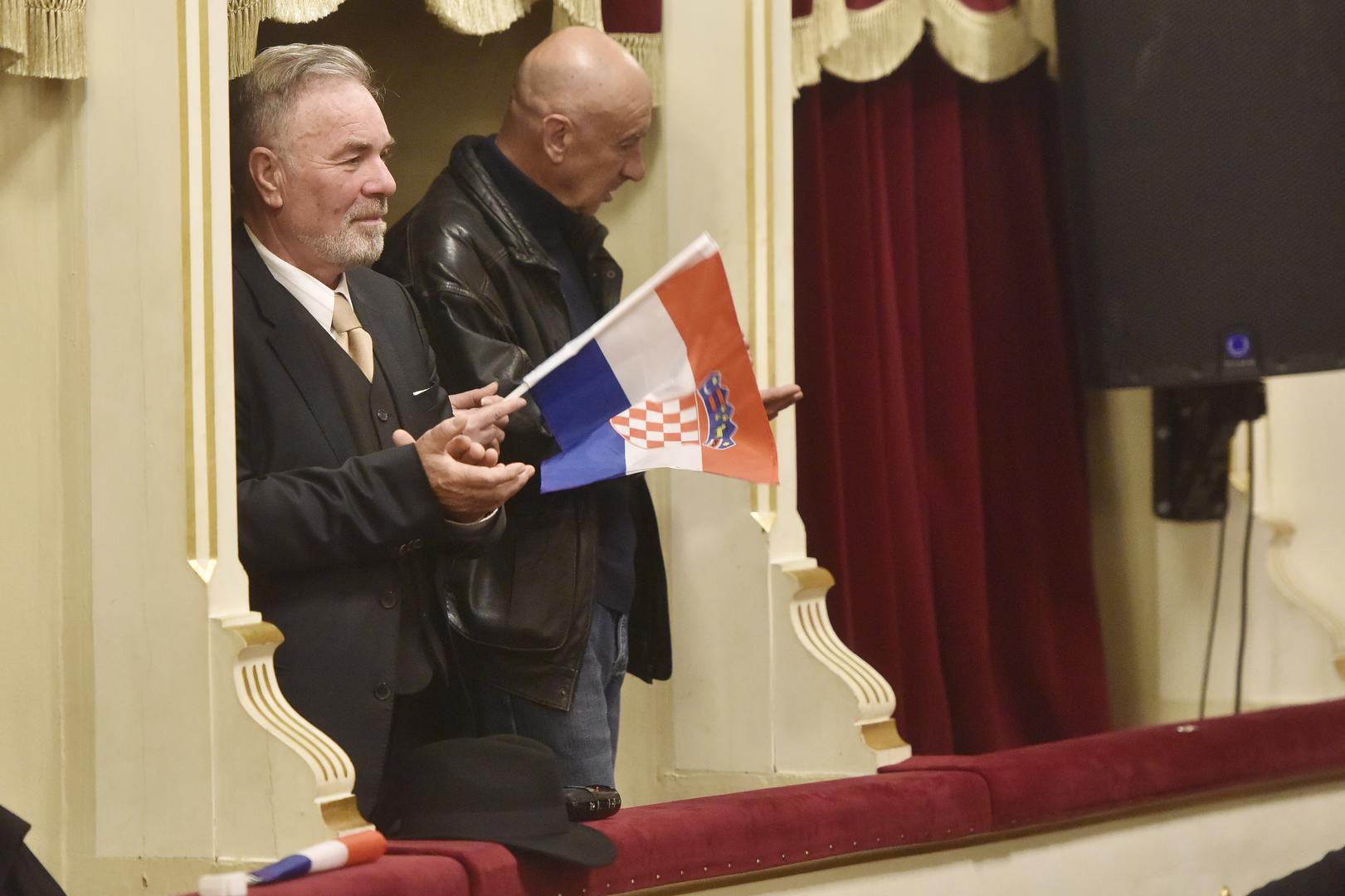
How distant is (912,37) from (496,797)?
183cm

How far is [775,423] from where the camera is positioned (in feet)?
10.1

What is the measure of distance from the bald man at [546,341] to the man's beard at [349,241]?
0.64 ft

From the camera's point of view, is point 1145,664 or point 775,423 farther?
point 1145,664

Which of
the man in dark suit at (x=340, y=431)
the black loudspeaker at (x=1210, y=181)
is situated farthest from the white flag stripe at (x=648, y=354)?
the black loudspeaker at (x=1210, y=181)

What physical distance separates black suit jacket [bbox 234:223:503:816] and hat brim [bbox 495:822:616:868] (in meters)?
0.20

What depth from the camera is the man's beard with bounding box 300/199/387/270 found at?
2434 mm

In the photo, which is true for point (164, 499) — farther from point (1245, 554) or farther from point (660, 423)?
point (1245, 554)

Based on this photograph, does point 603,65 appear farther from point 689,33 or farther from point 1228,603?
point 1228,603

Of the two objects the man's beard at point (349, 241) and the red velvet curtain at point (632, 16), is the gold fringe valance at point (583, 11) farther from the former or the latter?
the man's beard at point (349, 241)

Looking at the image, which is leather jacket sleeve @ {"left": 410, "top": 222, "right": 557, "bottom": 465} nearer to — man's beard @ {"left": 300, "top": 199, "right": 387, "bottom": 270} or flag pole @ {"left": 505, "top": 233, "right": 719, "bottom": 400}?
flag pole @ {"left": 505, "top": 233, "right": 719, "bottom": 400}

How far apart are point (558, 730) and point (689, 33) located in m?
1.15

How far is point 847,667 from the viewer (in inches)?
118

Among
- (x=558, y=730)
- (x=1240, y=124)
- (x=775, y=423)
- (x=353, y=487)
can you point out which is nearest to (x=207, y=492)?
(x=353, y=487)

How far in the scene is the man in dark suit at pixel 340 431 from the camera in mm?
2305
